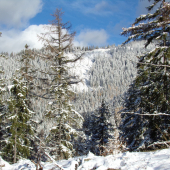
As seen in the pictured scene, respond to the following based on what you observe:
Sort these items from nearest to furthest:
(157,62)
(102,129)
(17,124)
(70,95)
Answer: (157,62) < (70,95) < (17,124) < (102,129)

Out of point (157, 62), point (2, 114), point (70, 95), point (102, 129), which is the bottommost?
point (102, 129)

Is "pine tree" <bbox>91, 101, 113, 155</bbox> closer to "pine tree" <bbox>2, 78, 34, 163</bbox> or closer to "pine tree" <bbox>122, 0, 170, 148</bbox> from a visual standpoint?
"pine tree" <bbox>2, 78, 34, 163</bbox>

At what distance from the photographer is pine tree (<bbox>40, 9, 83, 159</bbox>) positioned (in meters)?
8.69

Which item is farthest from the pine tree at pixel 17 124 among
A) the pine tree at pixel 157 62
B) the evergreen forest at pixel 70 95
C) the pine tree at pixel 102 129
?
the pine tree at pixel 157 62

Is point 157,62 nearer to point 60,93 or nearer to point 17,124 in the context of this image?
point 60,93

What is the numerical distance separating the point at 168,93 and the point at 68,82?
5.69m

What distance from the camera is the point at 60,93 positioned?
8.88 m

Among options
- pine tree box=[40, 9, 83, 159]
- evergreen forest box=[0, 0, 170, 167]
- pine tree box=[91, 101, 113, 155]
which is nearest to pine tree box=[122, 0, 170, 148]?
evergreen forest box=[0, 0, 170, 167]

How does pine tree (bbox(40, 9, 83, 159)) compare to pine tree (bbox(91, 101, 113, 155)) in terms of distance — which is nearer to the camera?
pine tree (bbox(40, 9, 83, 159))

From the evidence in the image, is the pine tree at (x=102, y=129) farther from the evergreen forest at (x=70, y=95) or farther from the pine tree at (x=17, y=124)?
the pine tree at (x=17, y=124)

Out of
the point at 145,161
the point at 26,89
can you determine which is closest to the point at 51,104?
the point at 26,89

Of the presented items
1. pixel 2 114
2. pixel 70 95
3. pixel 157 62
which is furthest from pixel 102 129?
pixel 157 62

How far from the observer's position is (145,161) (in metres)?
2.70

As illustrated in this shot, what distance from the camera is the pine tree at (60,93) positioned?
28.5ft
